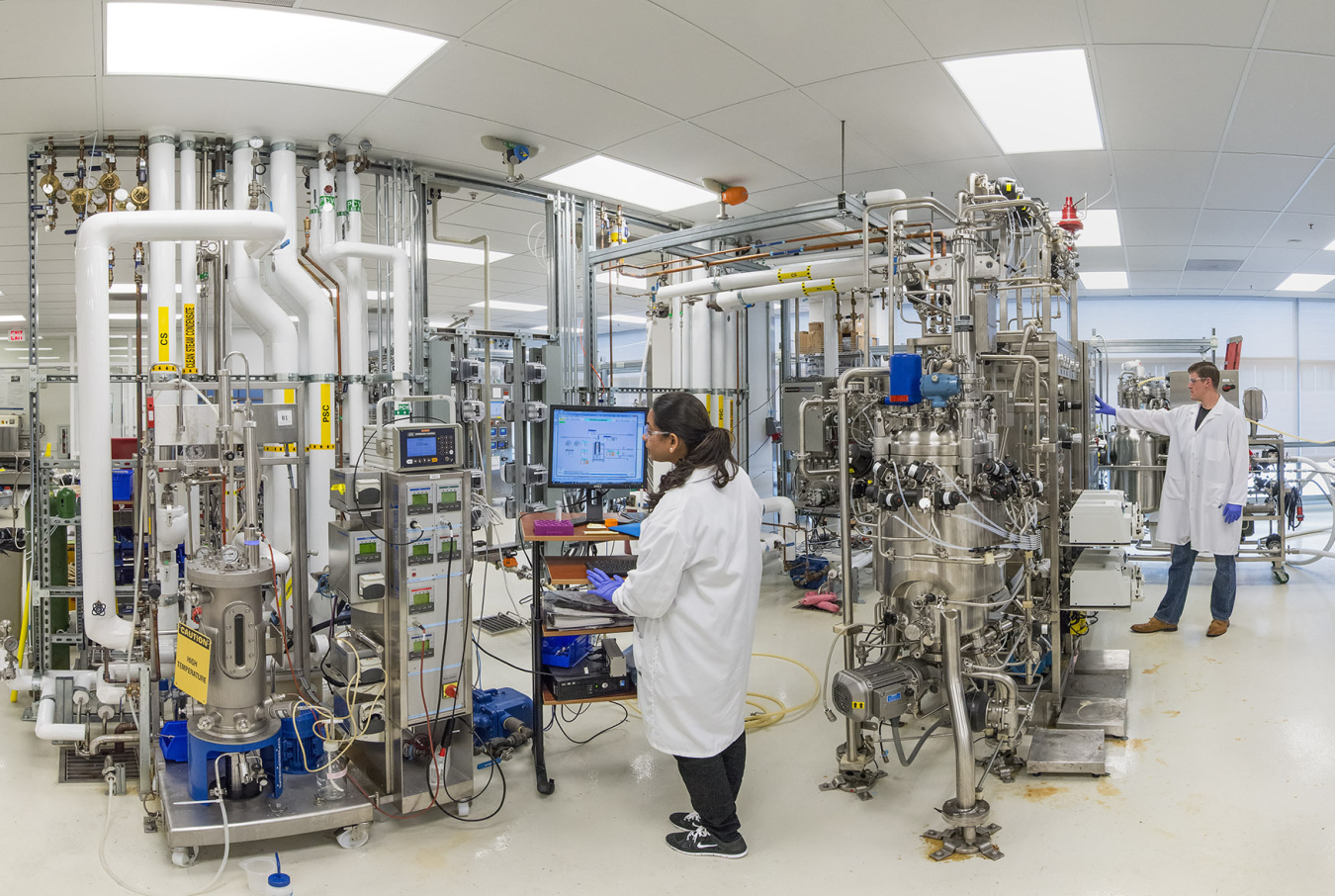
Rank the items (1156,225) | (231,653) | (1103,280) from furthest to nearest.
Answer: (1103,280) < (1156,225) < (231,653)

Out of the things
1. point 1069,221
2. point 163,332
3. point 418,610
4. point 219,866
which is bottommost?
point 219,866

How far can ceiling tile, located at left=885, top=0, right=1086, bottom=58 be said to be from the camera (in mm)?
3184

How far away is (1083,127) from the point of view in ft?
14.6

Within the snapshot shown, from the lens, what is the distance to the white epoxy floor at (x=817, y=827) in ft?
7.52

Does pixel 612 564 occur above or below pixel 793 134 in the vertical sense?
below

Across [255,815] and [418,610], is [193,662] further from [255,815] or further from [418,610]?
[418,610]

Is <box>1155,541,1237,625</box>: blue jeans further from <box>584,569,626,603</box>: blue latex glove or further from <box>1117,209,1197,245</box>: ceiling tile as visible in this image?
<box>584,569,626,603</box>: blue latex glove

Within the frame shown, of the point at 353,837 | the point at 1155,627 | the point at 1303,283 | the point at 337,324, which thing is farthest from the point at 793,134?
the point at 1303,283

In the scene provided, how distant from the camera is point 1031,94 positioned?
13.2ft

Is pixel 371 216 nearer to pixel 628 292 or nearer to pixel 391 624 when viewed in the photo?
pixel 628 292

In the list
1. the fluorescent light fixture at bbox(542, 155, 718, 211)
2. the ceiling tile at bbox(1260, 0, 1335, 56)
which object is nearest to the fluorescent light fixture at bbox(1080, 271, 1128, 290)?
the fluorescent light fixture at bbox(542, 155, 718, 211)

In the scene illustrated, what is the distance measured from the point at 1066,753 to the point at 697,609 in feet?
5.35

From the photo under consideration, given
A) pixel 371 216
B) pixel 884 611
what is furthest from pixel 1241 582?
pixel 371 216

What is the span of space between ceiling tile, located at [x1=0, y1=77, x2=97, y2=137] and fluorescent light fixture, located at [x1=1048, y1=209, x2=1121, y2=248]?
19.1 feet
